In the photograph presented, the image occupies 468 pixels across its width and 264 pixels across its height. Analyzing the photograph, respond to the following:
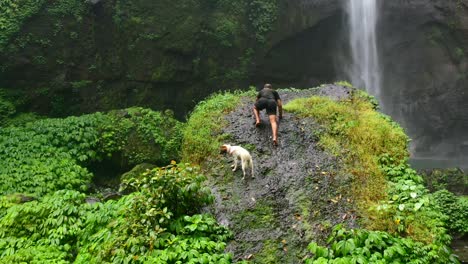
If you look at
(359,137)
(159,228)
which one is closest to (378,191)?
(359,137)

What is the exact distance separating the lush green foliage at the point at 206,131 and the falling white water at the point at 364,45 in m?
13.2

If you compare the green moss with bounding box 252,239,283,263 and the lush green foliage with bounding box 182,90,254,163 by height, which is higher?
the lush green foliage with bounding box 182,90,254,163

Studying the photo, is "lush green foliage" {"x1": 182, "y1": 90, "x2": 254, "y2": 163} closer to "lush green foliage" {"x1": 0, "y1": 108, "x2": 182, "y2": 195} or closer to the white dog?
the white dog

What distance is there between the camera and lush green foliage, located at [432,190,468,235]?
37.5 feet

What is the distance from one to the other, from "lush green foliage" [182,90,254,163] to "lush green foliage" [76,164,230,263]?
2.81 metres

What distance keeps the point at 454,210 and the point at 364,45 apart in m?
13.5

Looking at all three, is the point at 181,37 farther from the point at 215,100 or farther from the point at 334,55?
the point at 334,55

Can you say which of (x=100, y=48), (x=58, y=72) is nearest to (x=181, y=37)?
(x=100, y=48)

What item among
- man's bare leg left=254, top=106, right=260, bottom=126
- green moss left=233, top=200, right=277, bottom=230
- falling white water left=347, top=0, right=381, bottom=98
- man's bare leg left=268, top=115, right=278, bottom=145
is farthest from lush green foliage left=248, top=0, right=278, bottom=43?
green moss left=233, top=200, right=277, bottom=230

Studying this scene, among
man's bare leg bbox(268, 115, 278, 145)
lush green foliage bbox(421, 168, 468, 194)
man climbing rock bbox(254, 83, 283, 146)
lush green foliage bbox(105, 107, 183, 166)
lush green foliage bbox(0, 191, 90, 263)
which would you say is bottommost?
lush green foliage bbox(421, 168, 468, 194)

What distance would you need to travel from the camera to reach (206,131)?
995 cm

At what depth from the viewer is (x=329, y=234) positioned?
5.78 m

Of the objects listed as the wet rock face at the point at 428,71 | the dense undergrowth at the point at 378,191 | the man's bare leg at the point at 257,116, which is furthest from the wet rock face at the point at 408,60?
the man's bare leg at the point at 257,116

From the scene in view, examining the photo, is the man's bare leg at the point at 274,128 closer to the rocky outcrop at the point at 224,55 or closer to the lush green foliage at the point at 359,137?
the lush green foliage at the point at 359,137
